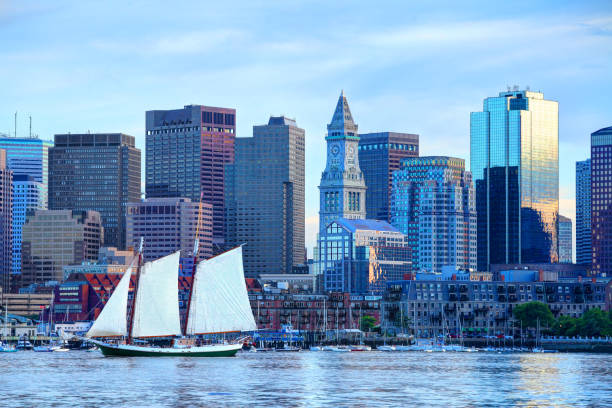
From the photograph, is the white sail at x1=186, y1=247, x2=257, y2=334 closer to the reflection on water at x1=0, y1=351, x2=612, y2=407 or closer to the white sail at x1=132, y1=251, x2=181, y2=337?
the white sail at x1=132, y1=251, x2=181, y2=337

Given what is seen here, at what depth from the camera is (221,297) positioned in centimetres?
19550

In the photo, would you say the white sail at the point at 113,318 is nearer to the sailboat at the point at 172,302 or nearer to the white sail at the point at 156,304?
the sailboat at the point at 172,302

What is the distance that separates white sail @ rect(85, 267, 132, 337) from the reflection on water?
428 cm

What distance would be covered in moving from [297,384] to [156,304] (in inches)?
2164

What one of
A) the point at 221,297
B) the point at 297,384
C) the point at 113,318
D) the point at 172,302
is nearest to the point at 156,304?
Result: the point at 172,302

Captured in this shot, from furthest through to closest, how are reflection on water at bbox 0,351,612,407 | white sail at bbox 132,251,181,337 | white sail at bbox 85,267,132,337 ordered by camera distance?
1. white sail at bbox 132,251,181,337
2. white sail at bbox 85,267,132,337
3. reflection on water at bbox 0,351,612,407

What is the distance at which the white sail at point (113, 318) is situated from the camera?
194 metres

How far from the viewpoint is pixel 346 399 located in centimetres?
12231

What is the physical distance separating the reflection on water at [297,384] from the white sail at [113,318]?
14.0ft

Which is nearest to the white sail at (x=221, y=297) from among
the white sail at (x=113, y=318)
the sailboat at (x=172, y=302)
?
the sailboat at (x=172, y=302)

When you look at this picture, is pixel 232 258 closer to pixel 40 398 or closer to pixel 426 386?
pixel 426 386

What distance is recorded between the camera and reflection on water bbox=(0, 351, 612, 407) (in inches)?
4756

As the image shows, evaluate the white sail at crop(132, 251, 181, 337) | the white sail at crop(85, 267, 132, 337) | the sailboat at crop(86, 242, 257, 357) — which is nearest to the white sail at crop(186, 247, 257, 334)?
the sailboat at crop(86, 242, 257, 357)

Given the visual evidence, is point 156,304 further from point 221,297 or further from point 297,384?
point 297,384
